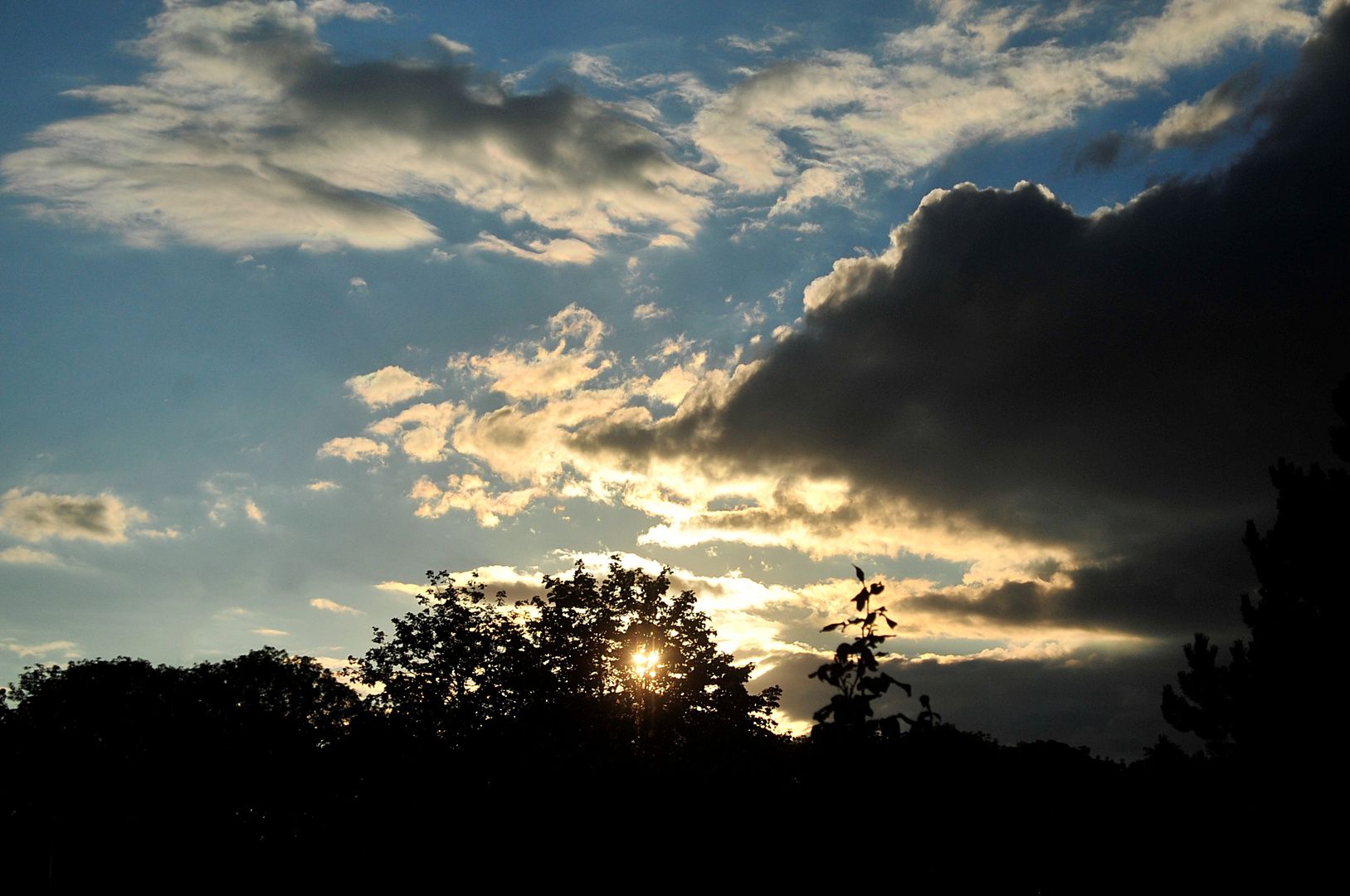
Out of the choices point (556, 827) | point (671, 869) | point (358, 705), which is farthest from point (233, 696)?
point (671, 869)

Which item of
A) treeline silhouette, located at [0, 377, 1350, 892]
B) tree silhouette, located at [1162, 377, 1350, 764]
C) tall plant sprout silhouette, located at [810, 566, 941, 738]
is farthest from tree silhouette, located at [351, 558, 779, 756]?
tall plant sprout silhouette, located at [810, 566, 941, 738]

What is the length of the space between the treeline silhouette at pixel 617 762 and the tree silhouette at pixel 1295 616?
0.08 m

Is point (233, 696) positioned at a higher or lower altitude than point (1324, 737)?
higher

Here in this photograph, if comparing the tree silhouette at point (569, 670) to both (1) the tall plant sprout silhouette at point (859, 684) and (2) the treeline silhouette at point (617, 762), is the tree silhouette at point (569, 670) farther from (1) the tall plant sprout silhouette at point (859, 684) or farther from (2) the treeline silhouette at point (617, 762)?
(1) the tall plant sprout silhouette at point (859, 684)

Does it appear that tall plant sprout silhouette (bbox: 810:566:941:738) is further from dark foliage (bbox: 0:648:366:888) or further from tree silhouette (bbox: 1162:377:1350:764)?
dark foliage (bbox: 0:648:366:888)

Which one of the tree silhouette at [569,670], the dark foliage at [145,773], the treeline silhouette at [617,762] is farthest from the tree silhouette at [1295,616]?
the dark foliage at [145,773]

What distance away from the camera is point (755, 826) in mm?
13312

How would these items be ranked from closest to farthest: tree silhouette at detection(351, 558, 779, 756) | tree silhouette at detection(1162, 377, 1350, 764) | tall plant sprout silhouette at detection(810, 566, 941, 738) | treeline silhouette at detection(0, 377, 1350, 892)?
tall plant sprout silhouette at detection(810, 566, 941, 738), treeline silhouette at detection(0, 377, 1350, 892), tree silhouette at detection(1162, 377, 1350, 764), tree silhouette at detection(351, 558, 779, 756)

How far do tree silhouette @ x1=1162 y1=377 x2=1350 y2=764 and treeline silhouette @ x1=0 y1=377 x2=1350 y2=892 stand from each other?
0.08 meters

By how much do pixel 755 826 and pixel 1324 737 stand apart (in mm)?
21633

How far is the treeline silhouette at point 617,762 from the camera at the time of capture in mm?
11414

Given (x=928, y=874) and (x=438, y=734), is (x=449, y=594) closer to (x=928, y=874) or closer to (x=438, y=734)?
(x=438, y=734)

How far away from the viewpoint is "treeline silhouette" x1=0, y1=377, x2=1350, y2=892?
11.4 m

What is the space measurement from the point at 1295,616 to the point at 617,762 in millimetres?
21764
